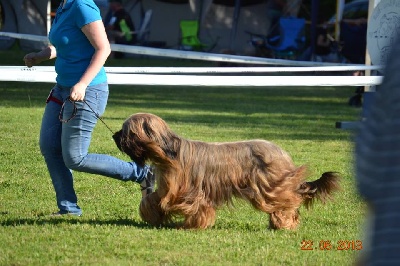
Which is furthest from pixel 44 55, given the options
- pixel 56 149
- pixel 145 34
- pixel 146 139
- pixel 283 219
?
pixel 145 34

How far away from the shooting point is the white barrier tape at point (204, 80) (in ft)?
26.0

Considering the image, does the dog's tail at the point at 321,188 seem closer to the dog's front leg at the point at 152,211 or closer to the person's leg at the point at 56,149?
the dog's front leg at the point at 152,211

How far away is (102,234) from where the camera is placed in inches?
209

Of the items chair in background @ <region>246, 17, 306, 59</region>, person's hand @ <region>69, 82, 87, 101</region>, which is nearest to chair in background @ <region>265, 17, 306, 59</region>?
chair in background @ <region>246, 17, 306, 59</region>

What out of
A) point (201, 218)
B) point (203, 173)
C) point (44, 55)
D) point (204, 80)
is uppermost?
point (44, 55)

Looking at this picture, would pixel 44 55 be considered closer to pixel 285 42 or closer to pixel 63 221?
pixel 63 221

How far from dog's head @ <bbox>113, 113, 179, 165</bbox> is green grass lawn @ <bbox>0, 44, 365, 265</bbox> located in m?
0.50

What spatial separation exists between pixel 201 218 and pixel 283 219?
537 mm

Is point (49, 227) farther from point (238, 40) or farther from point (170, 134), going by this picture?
point (238, 40)

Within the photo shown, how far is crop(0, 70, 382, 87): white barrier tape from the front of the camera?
7922mm

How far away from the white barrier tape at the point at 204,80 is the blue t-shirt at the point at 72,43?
2.23 metres

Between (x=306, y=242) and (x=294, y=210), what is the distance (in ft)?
1.39

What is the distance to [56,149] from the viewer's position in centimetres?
558

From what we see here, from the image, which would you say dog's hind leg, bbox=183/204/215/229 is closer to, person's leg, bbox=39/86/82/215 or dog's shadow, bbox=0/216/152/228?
dog's shadow, bbox=0/216/152/228
